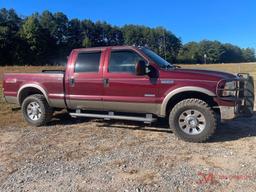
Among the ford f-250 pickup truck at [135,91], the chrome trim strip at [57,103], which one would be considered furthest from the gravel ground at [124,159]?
the chrome trim strip at [57,103]

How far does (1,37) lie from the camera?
8294cm

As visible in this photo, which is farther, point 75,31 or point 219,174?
point 75,31

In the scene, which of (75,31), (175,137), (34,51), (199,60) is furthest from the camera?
(75,31)

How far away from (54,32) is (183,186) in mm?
108688

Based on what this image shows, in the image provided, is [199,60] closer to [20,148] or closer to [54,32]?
[54,32]

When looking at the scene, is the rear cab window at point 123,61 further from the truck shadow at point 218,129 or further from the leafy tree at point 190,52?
the leafy tree at point 190,52

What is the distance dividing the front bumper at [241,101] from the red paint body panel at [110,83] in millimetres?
110

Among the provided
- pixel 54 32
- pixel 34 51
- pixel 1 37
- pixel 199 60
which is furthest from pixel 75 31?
pixel 199 60

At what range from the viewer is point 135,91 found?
23.0 feet

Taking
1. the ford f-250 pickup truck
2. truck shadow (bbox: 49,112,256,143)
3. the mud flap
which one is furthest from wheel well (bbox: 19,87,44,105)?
the mud flap

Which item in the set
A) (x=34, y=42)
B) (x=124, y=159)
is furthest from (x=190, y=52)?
(x=124, y=159)

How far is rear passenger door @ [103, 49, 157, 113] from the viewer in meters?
6.92

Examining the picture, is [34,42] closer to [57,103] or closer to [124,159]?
[57,103]

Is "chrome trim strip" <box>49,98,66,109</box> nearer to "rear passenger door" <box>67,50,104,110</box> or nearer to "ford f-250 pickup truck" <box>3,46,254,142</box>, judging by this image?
"ford f-250 pickup truck" <box>3,46,254,142</box>
